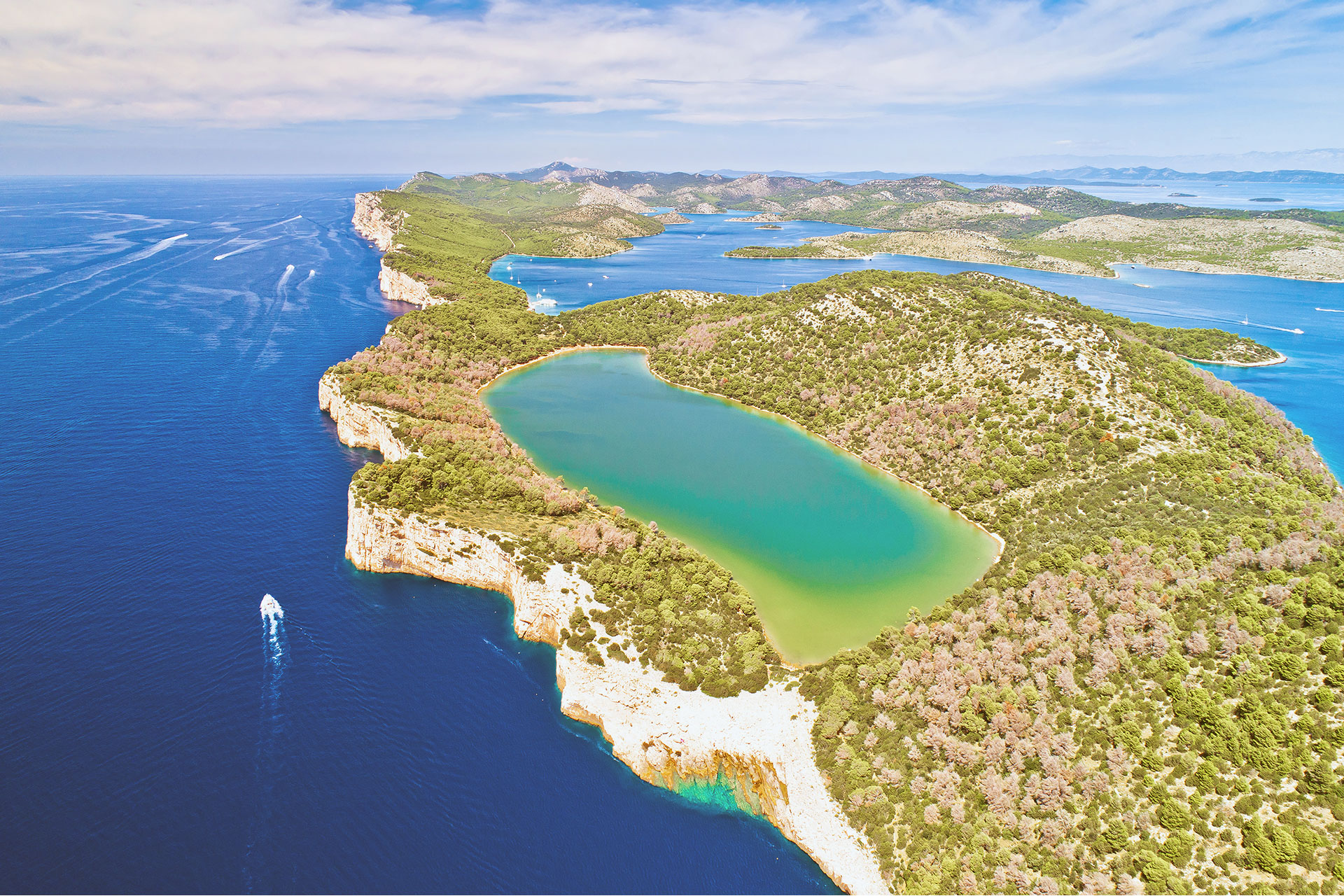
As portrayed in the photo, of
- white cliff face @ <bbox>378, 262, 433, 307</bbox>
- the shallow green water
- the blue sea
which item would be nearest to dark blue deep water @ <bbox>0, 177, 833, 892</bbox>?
the blue sea

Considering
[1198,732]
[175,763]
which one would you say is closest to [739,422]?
[1198,732]

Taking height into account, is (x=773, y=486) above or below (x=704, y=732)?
above

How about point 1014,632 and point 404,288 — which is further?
point 404,288

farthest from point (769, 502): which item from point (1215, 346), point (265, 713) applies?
point (1215, 346)

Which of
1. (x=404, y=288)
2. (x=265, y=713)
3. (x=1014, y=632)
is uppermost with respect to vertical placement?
(x=404, y=288)

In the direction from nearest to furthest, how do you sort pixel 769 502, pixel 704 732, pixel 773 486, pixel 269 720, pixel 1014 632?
pixel 704 732
pixel 269 720
pixel 1014 632
pixel 769 502
pixel 773 486

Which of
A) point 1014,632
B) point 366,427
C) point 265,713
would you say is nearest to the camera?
point 265,713

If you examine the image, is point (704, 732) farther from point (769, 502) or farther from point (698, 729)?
point (769, 502)
